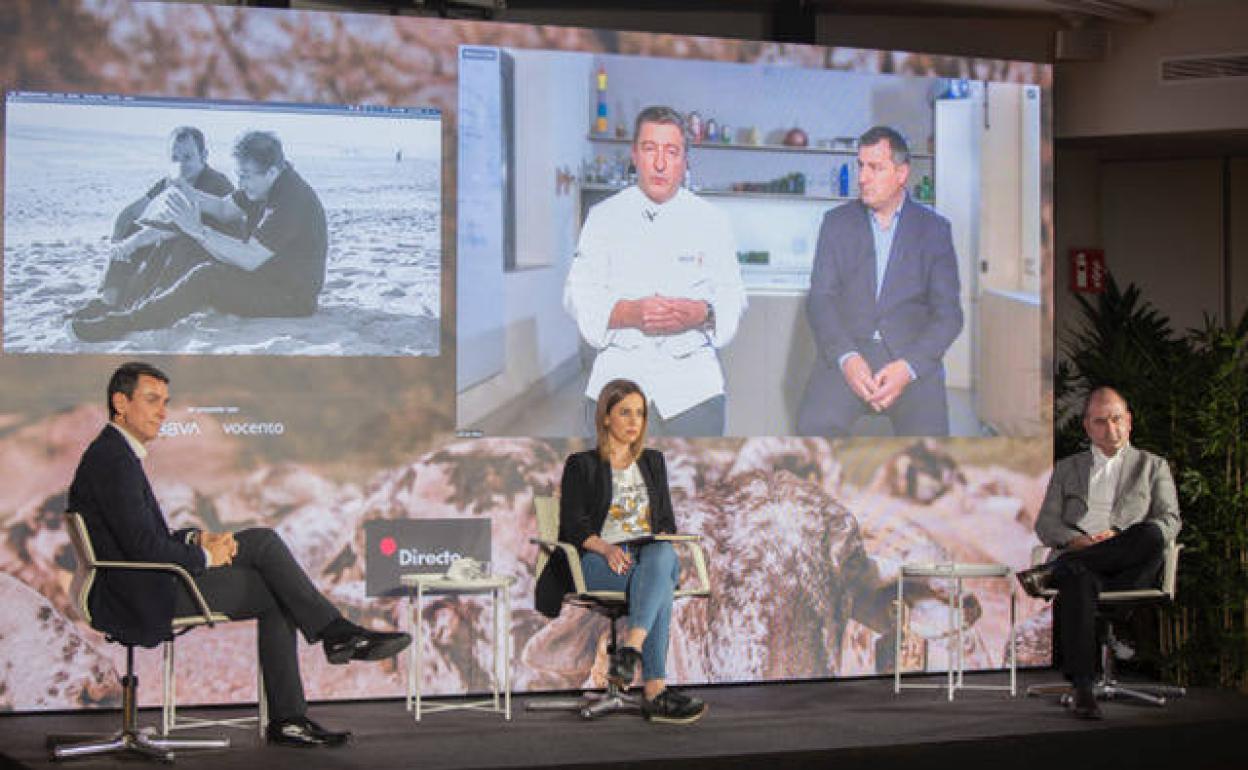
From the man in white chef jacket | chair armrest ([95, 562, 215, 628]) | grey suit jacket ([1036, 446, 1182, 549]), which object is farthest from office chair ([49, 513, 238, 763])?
grey suit jacket ([1036, 446, 1182, 549])

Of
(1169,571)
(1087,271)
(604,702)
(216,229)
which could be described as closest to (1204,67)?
(1087,271)

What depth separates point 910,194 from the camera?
7648 mm

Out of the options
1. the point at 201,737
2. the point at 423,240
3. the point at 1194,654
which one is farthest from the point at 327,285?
the point at 1194,654

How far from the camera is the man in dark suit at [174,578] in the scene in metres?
5.30

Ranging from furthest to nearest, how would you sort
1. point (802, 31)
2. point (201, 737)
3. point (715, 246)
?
point (802, 31) → point (715, 246) → point (201, 737)

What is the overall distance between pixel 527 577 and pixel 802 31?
3.39 meters

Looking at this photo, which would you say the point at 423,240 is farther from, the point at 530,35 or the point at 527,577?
the point at 527,577

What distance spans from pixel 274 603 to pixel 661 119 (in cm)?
278

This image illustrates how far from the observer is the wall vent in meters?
8.62

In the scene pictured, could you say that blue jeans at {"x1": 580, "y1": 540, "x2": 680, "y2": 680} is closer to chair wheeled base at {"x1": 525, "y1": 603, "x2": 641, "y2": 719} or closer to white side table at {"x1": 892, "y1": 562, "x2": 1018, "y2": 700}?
chair wheeled base at {"x1": 525, "y1": 603, "x2": 641, "y2": 719}

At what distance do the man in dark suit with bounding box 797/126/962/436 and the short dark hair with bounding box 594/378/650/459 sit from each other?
4.01ft

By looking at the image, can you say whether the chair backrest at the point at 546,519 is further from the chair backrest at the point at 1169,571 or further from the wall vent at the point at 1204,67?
the wall vent at the point at 1204,67

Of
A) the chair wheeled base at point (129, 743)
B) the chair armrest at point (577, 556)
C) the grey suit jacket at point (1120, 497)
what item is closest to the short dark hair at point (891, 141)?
the grey suit jacket at point (1120, 497)

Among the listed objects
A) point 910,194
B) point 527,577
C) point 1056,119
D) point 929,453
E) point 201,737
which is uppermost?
point 1056,119
